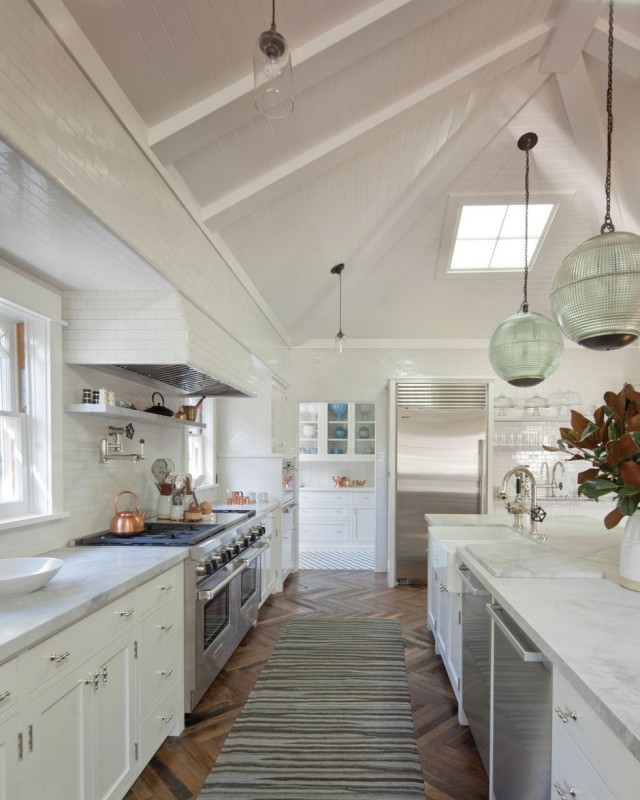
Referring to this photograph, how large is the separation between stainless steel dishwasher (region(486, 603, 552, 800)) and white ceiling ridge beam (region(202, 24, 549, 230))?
7.81 feet

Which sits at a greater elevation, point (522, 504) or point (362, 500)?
point (522, 504)

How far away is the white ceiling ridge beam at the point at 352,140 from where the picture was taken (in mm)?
2787

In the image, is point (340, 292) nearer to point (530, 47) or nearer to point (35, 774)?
point (530, 47)

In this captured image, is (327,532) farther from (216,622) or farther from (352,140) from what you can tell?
(352,140)

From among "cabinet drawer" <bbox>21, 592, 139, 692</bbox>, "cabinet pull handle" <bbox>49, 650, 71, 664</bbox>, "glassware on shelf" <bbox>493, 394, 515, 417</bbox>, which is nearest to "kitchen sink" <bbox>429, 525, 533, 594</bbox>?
"cabinet drawer" <bbox>21, 592, 139, 692</bbox>

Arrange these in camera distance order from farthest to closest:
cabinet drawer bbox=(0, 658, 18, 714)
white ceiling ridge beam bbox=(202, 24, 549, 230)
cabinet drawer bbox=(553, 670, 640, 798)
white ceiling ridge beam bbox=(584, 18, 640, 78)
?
white ceiling ridge beam bbox=(584, 18, 640, 78), white ceiling ridge beam bbox=(202, 24, 549, 230), cabinet drawer bbox=(0, 658, 18, 714), cabinet drawer bbox=(553, 670, 640, 798)

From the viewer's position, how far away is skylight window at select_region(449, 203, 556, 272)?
5.04 metres

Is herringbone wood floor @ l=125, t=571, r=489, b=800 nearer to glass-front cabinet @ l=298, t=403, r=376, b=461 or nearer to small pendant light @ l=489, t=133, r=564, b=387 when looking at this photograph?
small pendant light @ l=489, t=133, r=564, b=387

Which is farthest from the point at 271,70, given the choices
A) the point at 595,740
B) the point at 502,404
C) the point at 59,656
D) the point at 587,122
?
the point at 502,404

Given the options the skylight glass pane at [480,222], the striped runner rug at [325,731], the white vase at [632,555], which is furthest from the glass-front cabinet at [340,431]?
the white vase at [632,555]

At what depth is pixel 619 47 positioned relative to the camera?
9.93ft

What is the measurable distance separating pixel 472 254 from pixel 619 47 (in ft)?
8.23

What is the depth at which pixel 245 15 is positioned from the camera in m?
1.84

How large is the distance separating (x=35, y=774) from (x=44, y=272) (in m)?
1.96
